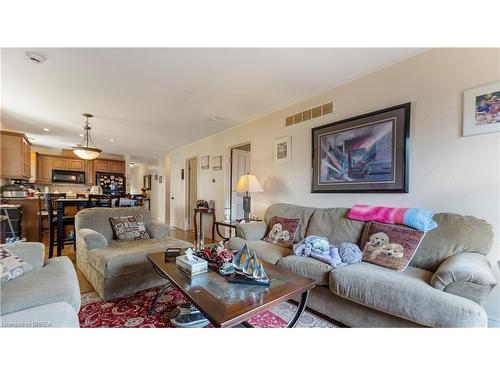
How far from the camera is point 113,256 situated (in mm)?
2059

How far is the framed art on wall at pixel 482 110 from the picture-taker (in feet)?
5.34

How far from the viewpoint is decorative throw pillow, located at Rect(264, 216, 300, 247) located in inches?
101

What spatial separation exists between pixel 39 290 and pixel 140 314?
0.82m

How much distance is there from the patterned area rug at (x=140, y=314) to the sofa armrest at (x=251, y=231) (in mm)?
901

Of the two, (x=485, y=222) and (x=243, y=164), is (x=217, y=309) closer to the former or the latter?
(x=485, y=222)

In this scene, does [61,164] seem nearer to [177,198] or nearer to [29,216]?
[29,216]

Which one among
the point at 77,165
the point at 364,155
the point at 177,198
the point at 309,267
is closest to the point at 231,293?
the point at 309,267

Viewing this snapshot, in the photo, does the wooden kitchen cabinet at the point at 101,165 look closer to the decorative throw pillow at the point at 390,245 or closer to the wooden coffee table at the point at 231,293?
the wooden coffee table at the point at 231,293

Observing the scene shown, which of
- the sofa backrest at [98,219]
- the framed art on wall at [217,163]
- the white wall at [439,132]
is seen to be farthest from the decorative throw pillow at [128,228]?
the white wall at [439,132]

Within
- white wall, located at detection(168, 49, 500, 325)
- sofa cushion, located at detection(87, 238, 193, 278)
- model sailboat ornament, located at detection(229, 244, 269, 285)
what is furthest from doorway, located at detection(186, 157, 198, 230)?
model sailboat ornament, located at detection(229, 244, 269, 285)

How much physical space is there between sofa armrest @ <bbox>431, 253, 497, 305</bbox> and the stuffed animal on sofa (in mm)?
580

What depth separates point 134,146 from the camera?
603 centimetres
